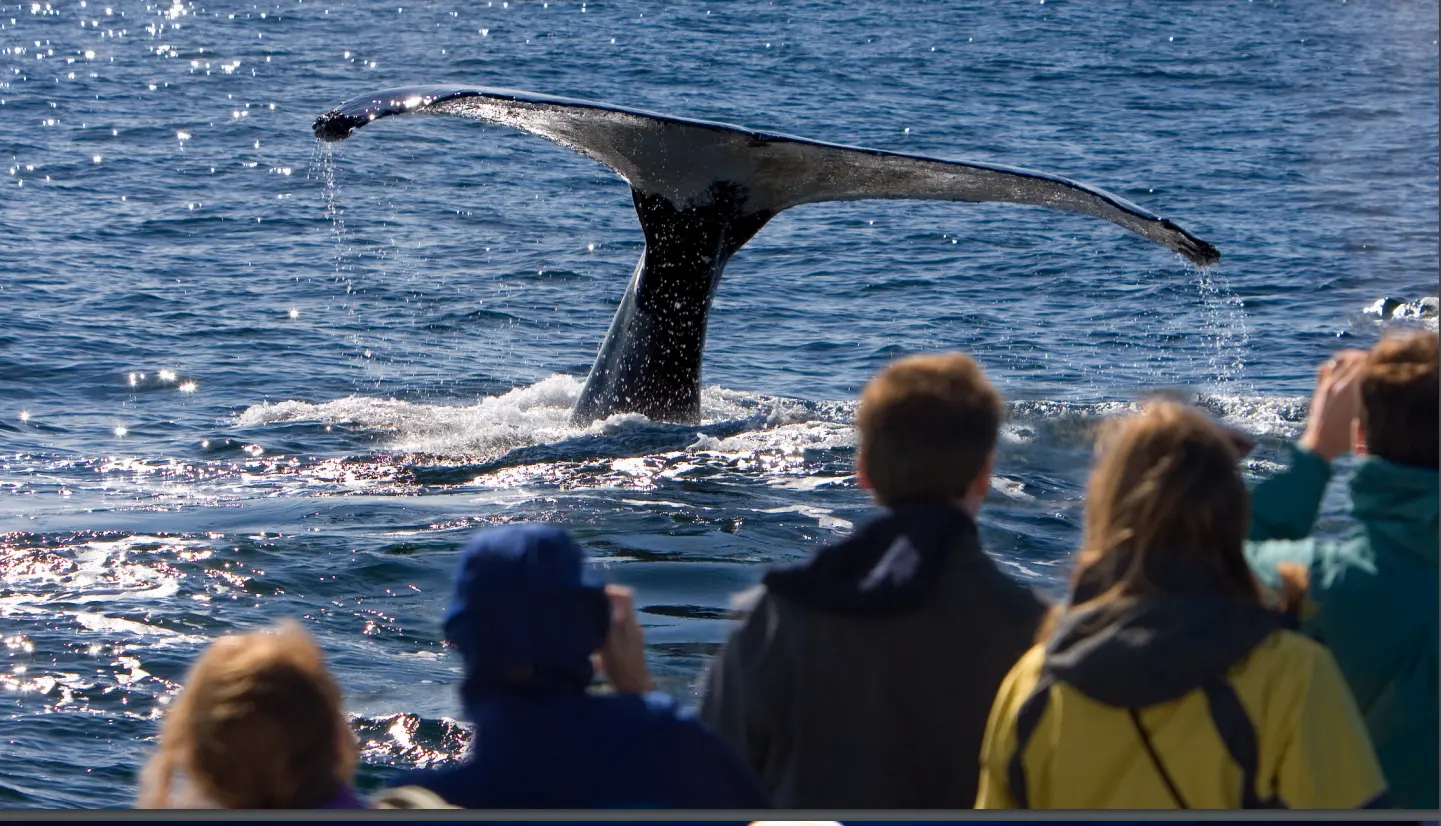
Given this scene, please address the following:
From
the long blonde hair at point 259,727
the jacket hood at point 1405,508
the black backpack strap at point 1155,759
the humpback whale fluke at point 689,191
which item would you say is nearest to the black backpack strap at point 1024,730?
A: the black backpack strap at point 1155,759

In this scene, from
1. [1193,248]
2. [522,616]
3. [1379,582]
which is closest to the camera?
[522,616]

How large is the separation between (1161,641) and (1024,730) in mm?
219

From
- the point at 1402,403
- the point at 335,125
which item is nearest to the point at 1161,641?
the point at 1402,403

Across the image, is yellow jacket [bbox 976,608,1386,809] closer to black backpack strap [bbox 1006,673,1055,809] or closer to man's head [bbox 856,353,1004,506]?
black backpack strap [bbox 1006,673,1055,809]

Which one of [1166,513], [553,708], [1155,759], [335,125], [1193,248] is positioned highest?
[335,125]

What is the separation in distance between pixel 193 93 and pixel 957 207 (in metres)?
12.5

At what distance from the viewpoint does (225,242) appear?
17156mm

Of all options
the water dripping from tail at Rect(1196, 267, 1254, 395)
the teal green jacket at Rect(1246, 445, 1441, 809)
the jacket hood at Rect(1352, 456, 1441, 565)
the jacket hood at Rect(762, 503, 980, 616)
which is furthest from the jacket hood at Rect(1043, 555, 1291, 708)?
the water dripping from tail at Rect(1196, 267, 1254, 395)

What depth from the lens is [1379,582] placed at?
2.77m

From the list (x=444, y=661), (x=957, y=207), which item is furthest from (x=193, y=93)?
(x=444, y=661)

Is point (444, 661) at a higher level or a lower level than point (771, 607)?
lower

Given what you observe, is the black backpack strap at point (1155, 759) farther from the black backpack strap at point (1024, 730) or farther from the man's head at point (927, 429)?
the man's head at point (927, 429)

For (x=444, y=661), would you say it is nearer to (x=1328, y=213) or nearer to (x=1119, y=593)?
(x=1119, y=593)

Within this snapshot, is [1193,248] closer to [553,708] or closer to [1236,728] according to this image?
[1236,728]
